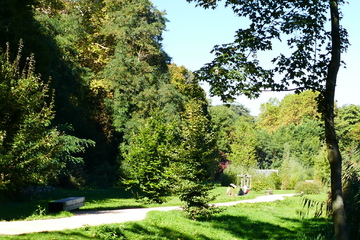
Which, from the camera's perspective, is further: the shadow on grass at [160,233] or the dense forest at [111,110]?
the dense forest at [111,110]

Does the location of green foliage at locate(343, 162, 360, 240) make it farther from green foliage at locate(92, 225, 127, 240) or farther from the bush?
the bush

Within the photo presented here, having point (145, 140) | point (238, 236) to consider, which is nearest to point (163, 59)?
point (145, 140)

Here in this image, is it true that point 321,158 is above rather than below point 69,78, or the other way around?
below

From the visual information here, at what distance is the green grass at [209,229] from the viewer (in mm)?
10562

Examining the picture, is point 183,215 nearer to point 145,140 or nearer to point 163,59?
point 145,140

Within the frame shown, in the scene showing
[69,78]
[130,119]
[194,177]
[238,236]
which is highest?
[69,78]

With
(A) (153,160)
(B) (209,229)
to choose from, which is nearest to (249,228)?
(B) (209,229)

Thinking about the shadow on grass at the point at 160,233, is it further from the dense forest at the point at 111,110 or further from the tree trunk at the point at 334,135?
the tree trunk at the point at 334,135

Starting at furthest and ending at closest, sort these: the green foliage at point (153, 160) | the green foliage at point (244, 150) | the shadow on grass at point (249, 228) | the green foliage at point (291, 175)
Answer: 1. the green foliage at point (244, 150)
2. the green foliage at point (291, 175)
3. the green foliage at point (153, 160)
4. the shadow on grass at point (249, 228)

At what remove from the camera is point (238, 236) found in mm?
13695

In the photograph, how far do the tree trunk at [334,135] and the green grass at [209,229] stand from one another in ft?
9.37

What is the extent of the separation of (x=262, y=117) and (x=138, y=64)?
56.3m

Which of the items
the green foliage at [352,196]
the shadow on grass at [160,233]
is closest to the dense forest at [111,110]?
the green foliage at [352,196]

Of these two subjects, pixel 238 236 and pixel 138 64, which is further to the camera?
pixel 138 64
